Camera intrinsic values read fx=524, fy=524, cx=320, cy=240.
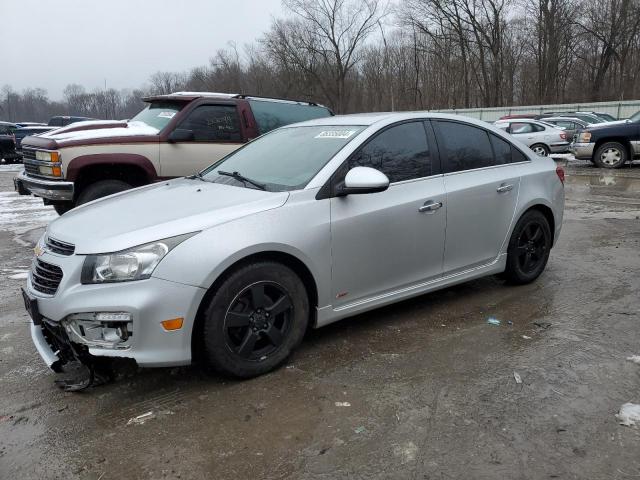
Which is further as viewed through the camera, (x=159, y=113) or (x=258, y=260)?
Result: (x=159, y=113)

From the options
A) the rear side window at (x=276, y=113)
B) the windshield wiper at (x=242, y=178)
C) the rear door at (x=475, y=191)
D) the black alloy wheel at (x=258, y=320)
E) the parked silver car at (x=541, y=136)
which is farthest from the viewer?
the parked silver car at (x=541, y=136)

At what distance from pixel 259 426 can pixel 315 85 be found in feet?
196

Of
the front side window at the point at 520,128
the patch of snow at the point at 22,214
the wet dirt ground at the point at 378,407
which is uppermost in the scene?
the front side window at the point at 520,128

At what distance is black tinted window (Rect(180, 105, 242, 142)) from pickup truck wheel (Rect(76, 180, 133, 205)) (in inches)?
45.8

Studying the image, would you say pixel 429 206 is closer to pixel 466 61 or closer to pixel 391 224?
pixel 391 224

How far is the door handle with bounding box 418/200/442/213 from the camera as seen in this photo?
390cm

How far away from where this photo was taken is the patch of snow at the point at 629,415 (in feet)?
8.99

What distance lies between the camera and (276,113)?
26.0 ft

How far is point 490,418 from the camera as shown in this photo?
280 cm

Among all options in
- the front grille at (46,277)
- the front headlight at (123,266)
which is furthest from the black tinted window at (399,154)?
the front grille at (46,277)

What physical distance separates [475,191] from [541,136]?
16.9m

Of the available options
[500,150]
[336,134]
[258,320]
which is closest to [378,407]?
[258,320]

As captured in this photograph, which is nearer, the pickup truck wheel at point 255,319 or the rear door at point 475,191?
the pickup truck wheel at point 255,319

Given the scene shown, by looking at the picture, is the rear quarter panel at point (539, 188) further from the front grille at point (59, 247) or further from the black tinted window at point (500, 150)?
the front grille at point (59, 247)
